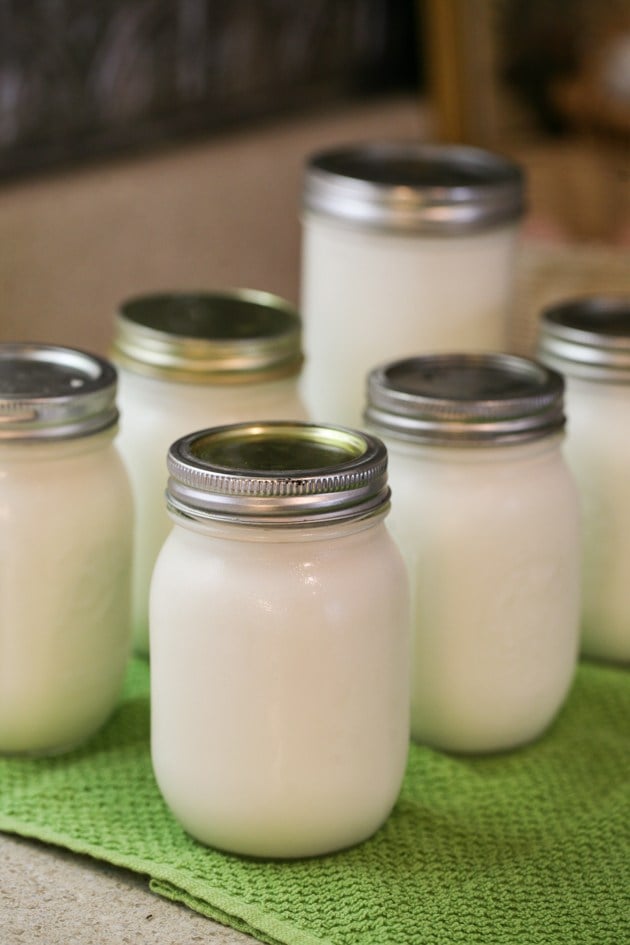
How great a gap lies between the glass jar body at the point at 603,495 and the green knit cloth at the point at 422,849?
92 mm

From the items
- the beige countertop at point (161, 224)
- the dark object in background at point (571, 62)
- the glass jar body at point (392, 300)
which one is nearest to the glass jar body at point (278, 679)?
the glass jar body at point (392, 300)

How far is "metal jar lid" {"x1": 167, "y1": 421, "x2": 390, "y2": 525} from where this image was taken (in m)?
0.63

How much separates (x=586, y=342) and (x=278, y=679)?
35 cm

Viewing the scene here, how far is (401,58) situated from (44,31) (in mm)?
593

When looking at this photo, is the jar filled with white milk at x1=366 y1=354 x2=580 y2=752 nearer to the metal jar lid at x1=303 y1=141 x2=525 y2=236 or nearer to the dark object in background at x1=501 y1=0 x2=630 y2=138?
Result: the metal jar lid at x1=303 y1=141 x2=525 y2=236

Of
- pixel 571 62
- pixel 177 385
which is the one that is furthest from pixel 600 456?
pixel 571 62

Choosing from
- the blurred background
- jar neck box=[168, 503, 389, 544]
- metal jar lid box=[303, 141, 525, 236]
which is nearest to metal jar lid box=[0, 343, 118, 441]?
Answer: jar neck box=[168, 503, 389, 544]

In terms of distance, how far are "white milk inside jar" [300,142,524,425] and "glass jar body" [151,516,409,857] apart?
0.90 feet

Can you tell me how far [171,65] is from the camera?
1.30 meters

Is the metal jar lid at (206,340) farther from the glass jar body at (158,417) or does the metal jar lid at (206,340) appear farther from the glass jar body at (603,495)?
the glass jar body at (603,495)

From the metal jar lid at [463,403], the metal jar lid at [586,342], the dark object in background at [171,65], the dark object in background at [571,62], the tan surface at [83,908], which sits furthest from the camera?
the dark object in background at [571,62]

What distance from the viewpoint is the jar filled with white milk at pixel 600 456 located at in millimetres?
868

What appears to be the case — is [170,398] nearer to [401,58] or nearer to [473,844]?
[473,844]

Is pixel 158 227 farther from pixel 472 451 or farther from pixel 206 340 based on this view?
pixel 472 451
